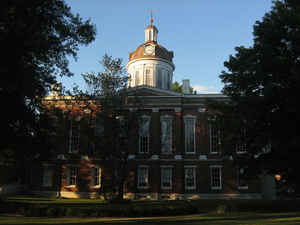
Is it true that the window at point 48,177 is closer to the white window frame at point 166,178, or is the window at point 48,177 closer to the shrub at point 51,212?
the white window frame at point 166,178

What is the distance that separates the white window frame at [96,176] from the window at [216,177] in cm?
1269

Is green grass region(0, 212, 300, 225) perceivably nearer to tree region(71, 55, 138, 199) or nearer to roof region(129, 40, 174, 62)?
tree region(71, 55, 138, 199)

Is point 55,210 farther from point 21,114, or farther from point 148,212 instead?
point 21,114

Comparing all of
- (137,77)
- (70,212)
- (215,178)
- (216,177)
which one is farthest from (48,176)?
(216,177)

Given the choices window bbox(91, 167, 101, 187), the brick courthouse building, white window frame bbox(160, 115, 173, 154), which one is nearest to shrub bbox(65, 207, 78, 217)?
the brick courthouse building

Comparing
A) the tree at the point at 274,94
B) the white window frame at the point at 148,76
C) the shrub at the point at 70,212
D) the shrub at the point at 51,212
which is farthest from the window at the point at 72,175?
the tree at the point at 274,94

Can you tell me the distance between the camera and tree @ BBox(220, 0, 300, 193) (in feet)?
66.5

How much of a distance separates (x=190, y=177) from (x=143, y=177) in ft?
17.3

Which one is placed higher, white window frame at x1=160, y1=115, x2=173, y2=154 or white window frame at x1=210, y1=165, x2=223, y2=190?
white window frame at x1=160, y1=115, x2=173, y2=154

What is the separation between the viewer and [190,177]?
34375mm

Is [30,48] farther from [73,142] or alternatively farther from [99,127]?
[73,142]

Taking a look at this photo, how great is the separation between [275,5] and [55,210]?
2098 centimetres

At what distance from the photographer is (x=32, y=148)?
84.3 feet

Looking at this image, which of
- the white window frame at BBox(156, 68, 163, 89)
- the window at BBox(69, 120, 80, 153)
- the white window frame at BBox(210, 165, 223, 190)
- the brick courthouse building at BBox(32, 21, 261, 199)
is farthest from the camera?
the white window frame at BBox(156, 68, 163, 89)
